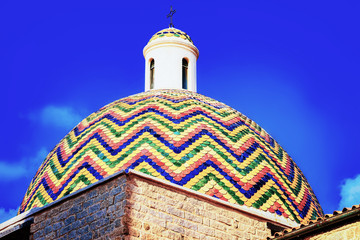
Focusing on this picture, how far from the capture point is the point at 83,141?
11.2 m

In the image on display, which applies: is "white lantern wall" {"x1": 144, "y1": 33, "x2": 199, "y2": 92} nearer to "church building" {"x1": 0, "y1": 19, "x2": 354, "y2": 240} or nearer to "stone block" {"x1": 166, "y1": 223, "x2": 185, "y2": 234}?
"church building" {"x1": 0, "y1": 19, "x2": 354, "y2": 240}

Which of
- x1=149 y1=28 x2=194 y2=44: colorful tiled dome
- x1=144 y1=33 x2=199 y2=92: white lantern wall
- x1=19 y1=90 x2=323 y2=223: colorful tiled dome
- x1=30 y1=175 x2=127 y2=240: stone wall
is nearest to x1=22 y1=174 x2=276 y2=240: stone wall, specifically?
x1=30 y1=175 x2=127 y2=240: stone wall

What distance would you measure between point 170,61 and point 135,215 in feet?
23.7

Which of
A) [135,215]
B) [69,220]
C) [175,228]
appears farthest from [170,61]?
[135,215]

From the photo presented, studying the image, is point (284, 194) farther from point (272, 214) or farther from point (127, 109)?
point (127, 109)

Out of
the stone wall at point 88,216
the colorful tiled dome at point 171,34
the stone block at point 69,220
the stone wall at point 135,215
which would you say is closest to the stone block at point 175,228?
the stone wall at point 135,215

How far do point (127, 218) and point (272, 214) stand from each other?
10.1 feet

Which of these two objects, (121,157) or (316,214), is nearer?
(121,157)

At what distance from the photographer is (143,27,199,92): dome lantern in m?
13.9

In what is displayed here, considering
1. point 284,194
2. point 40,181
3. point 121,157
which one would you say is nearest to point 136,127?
point 121,157

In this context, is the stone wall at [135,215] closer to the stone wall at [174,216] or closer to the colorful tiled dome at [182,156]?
the stone wall at [174,216]

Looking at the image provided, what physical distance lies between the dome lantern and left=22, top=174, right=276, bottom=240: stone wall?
19.5ft

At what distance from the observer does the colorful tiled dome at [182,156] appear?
989cm

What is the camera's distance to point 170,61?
1409 centimetres
